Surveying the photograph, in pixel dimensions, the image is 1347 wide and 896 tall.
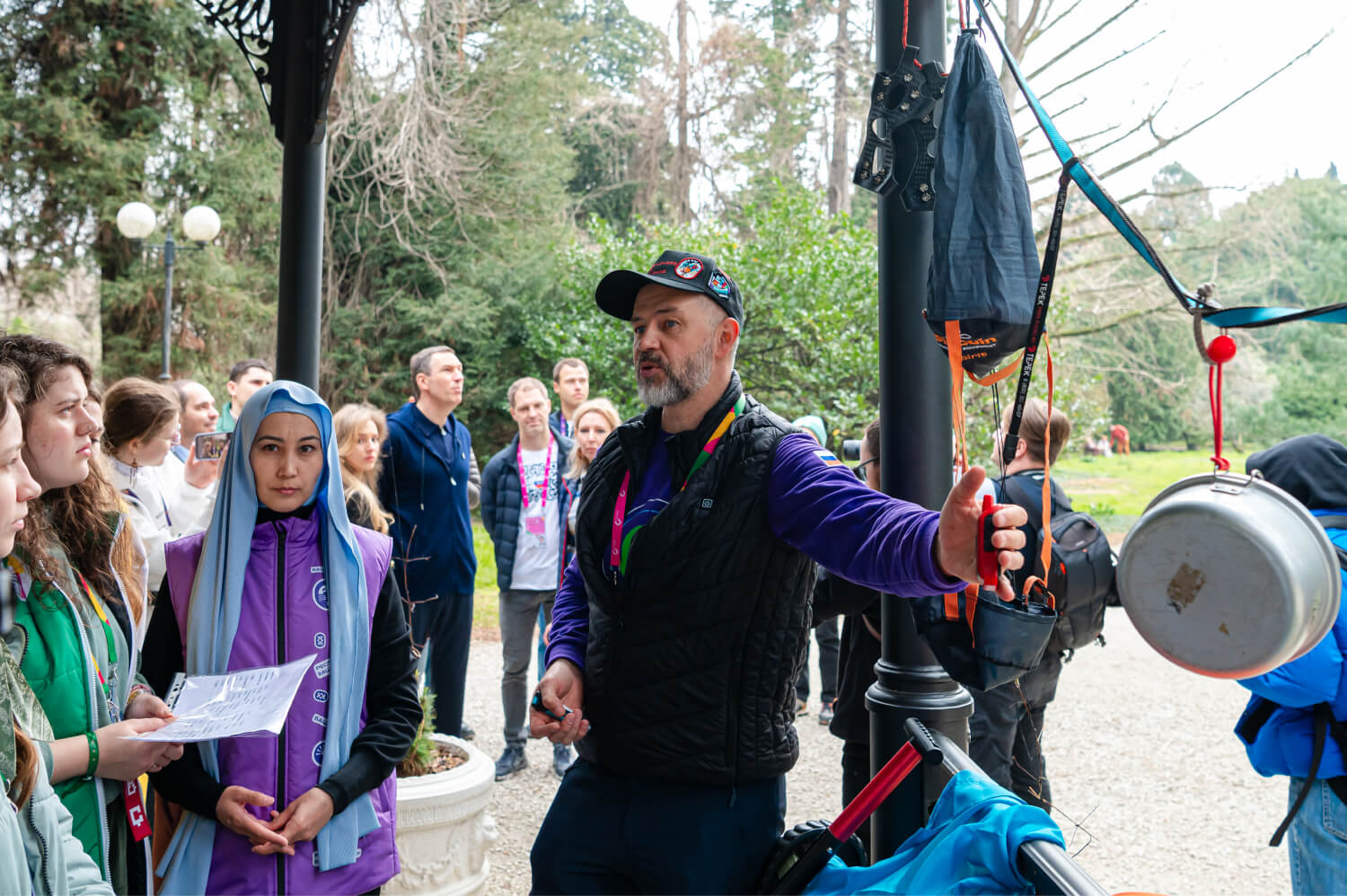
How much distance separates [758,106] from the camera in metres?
20.4

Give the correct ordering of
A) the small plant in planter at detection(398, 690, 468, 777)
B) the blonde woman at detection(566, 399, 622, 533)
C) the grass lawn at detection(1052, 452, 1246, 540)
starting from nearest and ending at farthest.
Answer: the small plant in planter at detection(398, 690, 468, 777) → the blonde woman at detection(566, 399, 622, 533) → the grass lawn at detection(1052, 452, 1246, 540)

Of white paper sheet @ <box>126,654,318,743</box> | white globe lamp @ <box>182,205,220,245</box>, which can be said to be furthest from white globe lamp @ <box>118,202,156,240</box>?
white paper sheet @ <box>126,654,318,743</box>

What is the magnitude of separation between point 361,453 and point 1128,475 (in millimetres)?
19260

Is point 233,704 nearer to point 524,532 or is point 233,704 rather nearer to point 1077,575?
point 1077,575

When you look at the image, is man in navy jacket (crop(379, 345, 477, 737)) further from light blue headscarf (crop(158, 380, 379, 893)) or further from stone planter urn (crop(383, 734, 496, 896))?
light blue headscarf (crop(158, 380, 379, 893))

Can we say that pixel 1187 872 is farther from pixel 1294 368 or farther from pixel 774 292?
pixel 1294 368

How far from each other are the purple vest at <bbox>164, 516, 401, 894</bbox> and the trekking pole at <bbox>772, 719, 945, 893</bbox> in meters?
1.10

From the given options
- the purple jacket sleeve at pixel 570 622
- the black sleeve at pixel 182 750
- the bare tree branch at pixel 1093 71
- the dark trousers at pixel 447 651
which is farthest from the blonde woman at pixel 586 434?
the bare tree branch at pixel 1093 71

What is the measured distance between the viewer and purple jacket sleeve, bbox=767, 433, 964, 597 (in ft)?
5.81

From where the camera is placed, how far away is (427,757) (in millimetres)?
3928

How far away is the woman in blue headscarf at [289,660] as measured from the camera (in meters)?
2.27

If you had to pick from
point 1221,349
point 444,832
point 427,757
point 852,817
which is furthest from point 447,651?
point 1221,349

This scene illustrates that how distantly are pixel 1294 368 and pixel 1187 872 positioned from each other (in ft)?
46.7

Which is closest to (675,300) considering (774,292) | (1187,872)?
(1187,872)
